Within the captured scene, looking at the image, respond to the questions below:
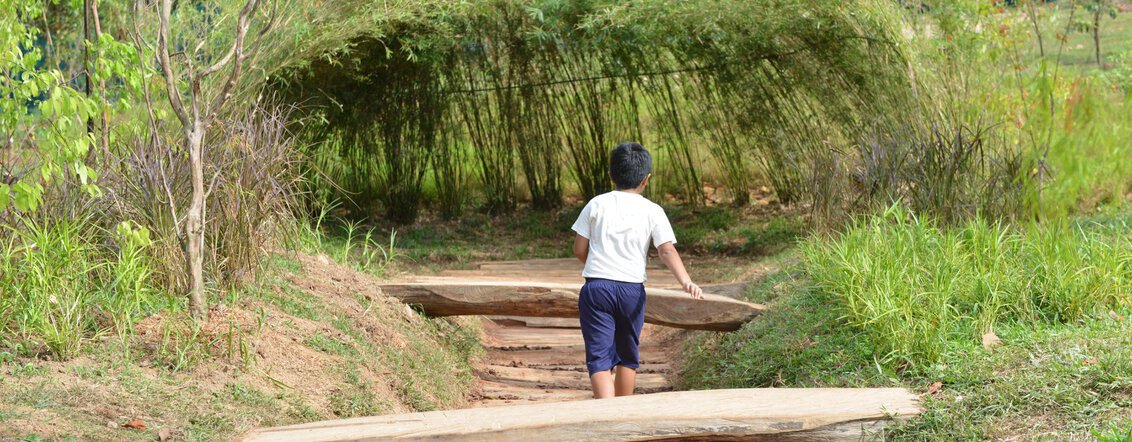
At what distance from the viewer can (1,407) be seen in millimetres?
2775

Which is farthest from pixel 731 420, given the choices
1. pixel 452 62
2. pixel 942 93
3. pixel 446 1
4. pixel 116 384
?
pixel 452 62

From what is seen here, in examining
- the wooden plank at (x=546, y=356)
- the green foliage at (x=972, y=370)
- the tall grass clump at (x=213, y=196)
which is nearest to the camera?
the green foliage at (x=972, y=370)

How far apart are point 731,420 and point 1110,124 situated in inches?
71.1

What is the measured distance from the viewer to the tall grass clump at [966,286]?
3408mm

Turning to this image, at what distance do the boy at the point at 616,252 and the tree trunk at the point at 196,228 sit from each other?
1402 millimetres

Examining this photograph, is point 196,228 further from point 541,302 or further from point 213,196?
point 541,302

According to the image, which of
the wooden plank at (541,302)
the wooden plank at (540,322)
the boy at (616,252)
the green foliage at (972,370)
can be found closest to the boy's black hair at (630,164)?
the boy at (616,252)

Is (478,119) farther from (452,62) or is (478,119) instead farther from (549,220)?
(549,220)

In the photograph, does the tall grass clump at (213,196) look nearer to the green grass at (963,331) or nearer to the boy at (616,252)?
the boy at (616,252)

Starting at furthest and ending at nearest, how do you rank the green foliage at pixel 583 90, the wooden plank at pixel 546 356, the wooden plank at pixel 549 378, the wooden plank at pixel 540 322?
the green foliage at pixel 583 90, the wooden plank at pixel 540 322, the wooden plank at pixel 546 356, the wooden plank at pixel 549 378

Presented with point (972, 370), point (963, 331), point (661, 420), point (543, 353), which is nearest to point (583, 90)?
point (543, 353)

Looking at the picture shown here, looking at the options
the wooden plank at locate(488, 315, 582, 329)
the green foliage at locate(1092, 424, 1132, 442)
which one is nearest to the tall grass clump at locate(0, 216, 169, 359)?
the wooden plank at locate(488, 315, 582, 329)

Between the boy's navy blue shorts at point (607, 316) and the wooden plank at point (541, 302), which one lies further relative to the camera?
the wooden plank at point (541, 302)

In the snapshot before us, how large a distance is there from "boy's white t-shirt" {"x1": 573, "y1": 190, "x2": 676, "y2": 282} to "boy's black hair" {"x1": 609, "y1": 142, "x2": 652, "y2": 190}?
0.17 feet
